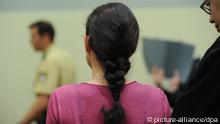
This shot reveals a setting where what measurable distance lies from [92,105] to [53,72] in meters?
1.85

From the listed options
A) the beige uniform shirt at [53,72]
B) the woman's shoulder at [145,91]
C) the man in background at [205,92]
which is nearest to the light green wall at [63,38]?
the beige uniform shirt at [53,72]

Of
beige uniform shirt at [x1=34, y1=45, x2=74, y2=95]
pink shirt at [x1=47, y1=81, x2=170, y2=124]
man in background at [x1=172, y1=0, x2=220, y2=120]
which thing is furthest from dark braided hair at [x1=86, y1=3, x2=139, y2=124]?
beige uniform shirt at [x1=34, y1=45, x2=74, y2=95]

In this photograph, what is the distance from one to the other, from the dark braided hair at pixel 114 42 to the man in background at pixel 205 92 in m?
0.19

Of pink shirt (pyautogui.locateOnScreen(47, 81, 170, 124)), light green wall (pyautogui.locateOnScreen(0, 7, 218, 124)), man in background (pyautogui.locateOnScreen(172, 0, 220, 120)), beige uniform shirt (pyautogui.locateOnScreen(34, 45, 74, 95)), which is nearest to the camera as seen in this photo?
man in background (pyautogui.locateOnScreen(172, 0, 220, 120))

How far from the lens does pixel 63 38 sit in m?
3.57

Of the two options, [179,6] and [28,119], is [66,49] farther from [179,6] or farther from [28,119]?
[179,6]

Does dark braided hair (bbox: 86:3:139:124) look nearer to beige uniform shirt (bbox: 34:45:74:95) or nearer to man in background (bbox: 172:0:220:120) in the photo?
man in background (bbox: 172:0:220:120)

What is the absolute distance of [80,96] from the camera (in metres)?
1.20

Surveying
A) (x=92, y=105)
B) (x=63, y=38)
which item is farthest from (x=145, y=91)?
(x=63, y=38)

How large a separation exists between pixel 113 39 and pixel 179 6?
214 cm

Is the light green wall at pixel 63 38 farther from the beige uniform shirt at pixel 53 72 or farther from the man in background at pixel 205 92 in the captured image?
the man in background at pixel 205 92

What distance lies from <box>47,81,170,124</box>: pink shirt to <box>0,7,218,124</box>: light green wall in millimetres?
1810

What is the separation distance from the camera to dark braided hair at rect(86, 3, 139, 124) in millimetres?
1203

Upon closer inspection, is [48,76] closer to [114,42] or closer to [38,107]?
[38,107]
